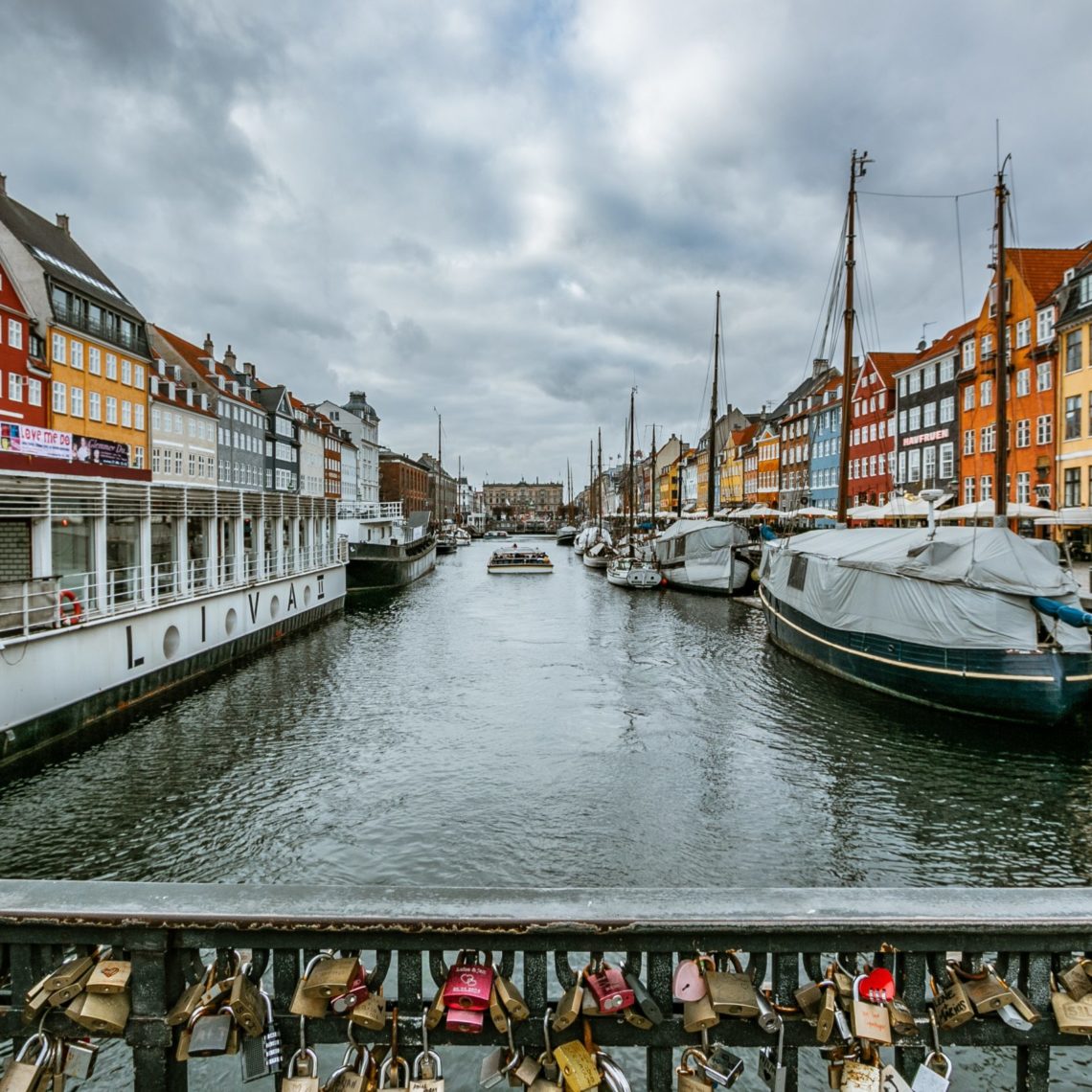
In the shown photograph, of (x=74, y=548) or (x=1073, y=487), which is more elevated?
(x=1073, y=487)

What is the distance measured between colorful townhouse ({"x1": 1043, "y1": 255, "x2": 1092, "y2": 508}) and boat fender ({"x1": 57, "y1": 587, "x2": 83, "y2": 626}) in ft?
129

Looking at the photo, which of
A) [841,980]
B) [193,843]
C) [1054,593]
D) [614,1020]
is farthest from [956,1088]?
[1054,593]

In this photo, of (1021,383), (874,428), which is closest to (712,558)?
(1021,383)

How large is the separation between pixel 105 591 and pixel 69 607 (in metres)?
2.08

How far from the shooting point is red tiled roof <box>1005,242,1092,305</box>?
39.8 m


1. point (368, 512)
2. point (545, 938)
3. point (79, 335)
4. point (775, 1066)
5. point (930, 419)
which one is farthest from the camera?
point (368, 512)

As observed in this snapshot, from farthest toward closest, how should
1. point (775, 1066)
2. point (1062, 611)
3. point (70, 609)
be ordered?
1. point (70, 609)
2. point (1062, 611)
3. point (775, 1066)

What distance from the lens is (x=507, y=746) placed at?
596 inches

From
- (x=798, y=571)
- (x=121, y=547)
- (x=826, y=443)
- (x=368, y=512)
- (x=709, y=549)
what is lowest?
(x=798, y=571)

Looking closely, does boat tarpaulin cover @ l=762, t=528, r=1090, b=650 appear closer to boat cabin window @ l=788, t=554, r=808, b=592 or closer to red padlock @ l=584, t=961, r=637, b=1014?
boat cabin window @ l=788, t=554, r=808, b=592

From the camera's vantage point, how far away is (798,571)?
24.7 metres

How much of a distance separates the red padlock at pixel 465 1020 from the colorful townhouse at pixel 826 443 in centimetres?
6907

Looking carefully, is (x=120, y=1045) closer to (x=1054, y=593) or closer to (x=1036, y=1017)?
(x=1036, y=1017)

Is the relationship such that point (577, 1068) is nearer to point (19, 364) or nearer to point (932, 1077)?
point (932, 1077)
